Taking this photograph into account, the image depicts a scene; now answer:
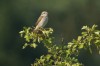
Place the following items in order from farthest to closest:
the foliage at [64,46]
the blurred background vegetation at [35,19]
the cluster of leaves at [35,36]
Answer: the blurred background vegetation at [35,19] < the cluster of leaves at [35,36] < the foliage at [64,46]

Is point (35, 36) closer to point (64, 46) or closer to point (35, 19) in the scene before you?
point (64, 46)

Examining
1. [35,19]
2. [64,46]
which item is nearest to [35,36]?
[64,46]

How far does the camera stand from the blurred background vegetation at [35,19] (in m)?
36.0

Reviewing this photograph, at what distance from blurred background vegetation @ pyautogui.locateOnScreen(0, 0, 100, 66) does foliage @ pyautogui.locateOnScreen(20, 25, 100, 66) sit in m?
25.9

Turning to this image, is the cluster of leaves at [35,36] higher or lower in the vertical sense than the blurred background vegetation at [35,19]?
lower

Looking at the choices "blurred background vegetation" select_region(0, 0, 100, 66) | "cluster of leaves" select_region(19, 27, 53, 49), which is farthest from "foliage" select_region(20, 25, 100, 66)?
"blurred background vegetation" select_region(0, 0, 100, 66)

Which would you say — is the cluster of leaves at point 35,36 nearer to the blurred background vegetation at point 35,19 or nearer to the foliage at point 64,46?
the foliage at point 64,46

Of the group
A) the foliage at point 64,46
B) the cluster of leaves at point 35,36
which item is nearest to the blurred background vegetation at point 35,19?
the cluster of leaves at point 35,36

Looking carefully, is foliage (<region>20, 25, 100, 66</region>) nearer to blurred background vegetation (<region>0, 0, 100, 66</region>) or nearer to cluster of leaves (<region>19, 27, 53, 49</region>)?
cluster of leaves (<region>19, 27, 53, 49</region>)

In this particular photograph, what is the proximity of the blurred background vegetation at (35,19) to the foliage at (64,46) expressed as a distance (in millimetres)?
25911

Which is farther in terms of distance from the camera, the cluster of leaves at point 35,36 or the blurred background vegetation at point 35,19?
the blurred background vegetation at point 35,19

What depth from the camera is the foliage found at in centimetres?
877

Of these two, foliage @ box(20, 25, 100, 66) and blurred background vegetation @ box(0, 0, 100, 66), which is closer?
foliage @ box(20, 25, 100, 66)

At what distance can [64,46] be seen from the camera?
29.5 feet
